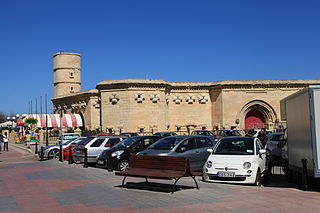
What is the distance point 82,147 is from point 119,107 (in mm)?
19046

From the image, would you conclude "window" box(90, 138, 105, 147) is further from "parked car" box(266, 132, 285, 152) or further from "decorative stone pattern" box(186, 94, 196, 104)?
"decorative stone pattern" box(186, 94, 196, 104)

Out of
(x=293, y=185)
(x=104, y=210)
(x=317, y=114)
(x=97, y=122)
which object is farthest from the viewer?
(x=97, y=122)

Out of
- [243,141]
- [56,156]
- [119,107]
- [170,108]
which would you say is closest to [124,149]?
[243,141]

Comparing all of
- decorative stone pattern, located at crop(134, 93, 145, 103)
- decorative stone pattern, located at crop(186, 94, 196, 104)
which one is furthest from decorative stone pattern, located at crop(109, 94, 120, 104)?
decorative stone pattern, located at crop(186, 94, 196, 104)

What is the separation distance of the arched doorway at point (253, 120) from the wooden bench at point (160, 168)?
3202 cm

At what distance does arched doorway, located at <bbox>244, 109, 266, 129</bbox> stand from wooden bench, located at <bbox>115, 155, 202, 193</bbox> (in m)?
32.0

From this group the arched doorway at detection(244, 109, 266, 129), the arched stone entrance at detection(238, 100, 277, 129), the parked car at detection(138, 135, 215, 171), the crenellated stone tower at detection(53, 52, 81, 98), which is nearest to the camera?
the parked car at detection(138, 135, 215, 171)

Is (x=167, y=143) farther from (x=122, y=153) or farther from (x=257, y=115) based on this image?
(x=257, y=115)

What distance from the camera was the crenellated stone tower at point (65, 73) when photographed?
202 feet

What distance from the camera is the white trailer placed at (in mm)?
9578

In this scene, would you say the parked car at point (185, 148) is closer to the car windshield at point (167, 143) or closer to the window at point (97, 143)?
the car windshield at point (167, 143)

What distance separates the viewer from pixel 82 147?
1883 centimetres

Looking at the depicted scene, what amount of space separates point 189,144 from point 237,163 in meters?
3.20

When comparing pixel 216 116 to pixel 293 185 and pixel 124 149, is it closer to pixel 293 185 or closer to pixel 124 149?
pixel 124 149
